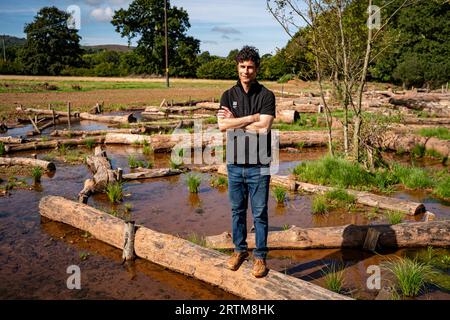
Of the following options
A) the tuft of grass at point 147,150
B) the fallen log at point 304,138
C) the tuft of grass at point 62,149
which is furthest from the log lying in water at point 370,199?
the tuft of grass at point 62,149

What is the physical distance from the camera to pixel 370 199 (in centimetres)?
776

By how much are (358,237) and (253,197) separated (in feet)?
7.80

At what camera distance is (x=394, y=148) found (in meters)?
13.6

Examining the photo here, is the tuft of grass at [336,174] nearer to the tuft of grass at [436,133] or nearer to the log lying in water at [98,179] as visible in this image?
the log lying in water at [98,179]

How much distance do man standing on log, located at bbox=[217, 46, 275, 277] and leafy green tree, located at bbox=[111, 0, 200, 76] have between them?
182ft

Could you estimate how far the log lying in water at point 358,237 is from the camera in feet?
19.3

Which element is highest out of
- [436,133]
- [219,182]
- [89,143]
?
[436,133]

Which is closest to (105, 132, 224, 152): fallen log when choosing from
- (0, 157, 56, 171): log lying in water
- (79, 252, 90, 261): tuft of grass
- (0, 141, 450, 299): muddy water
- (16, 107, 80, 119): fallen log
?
(0, 157, 56, 171): log lying in water

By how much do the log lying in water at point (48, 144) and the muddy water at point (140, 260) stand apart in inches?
161

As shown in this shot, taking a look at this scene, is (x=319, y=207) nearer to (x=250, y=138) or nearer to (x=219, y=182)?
(x=219, y=182)

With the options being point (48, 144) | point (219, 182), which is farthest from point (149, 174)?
point (48, 144)

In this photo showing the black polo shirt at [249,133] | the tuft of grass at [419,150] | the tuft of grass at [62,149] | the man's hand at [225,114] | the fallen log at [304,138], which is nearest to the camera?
the black polo shirt at [249,133]

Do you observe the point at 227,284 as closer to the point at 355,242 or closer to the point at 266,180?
the point at 266,180

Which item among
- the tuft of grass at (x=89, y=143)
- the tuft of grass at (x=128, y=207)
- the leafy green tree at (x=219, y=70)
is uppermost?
the leafy green tree at (x=219, y=70)
